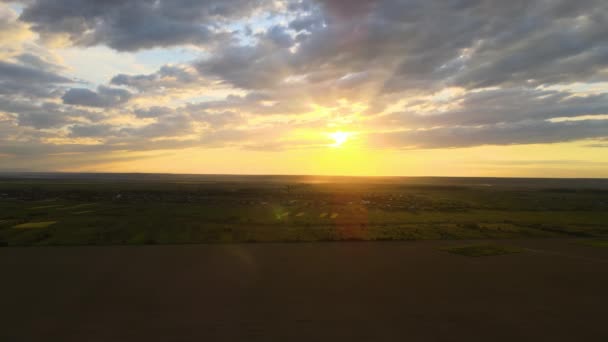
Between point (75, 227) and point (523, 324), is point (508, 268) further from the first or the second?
point (75, 227)

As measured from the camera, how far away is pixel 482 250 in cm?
2634

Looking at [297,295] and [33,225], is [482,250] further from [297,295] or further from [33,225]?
[33,225]

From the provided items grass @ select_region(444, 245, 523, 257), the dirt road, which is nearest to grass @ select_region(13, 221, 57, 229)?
the dirt road

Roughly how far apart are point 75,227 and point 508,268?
114 ft

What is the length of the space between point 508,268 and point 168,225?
2830 cm

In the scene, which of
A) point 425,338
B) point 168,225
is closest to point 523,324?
point 425,338

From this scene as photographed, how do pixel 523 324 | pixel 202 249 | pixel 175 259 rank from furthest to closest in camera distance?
1. pixel 202 249
2. pixel 175 259
3. pixel 523 324

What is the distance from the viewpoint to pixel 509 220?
4150cm

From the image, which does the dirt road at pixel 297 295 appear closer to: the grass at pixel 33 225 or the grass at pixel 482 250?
the grass at pixel 482 250

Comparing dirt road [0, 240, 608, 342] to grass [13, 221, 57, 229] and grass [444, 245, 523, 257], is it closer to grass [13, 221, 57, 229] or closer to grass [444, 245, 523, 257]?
grass [444, 245, 523, 257]

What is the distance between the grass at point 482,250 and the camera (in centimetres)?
2556

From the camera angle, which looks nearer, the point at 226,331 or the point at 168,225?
the point at 226,331

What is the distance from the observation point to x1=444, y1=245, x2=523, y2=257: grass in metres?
25.6

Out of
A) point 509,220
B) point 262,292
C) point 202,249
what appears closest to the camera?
point 262,292
